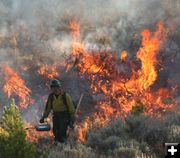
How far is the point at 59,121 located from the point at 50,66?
→ 1062 cm

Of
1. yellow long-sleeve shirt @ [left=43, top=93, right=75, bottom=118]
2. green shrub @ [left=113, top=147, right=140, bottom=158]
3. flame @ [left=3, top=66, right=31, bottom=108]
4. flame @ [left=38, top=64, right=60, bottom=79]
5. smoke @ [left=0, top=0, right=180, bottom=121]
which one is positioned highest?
smoke @ [left=0, top=0, right=180, bottom=121]

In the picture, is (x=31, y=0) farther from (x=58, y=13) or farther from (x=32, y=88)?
(x=32, y=88)

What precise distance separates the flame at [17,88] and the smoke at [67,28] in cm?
32

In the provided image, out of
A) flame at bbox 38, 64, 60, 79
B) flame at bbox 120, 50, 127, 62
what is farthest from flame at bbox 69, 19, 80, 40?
flame at bbox 120, 50, 127, 62

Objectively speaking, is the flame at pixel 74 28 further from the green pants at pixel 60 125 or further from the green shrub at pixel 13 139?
the green shrub at pixel 13 139

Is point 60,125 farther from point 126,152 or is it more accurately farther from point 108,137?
point 126,152

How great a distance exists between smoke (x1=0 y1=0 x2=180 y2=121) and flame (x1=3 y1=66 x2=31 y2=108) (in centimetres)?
32

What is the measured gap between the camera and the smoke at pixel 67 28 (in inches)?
814

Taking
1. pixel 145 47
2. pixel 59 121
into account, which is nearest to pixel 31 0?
pixel 145 47

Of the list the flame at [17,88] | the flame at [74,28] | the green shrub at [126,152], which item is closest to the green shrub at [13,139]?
the green shrub at [126,152]

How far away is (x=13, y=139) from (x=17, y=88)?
1145cm

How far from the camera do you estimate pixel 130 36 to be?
71.4 feet

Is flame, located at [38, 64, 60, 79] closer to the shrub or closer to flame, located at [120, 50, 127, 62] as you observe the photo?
flame, located at [120, 50, 127, 62]

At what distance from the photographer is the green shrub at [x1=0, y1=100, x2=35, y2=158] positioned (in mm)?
7938
